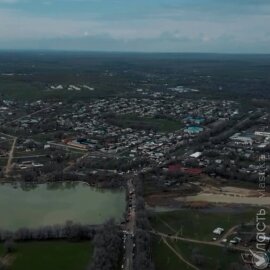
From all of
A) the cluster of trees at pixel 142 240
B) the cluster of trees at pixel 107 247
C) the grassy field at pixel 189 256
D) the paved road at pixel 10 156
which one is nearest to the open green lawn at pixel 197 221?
the cluster of trees at pixel 142 240

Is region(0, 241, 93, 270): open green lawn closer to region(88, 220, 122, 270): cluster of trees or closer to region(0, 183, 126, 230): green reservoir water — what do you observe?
region(88, 220, 122, 270): cluster of trees

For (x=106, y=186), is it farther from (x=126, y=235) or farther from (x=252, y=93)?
(x=252, y=93)

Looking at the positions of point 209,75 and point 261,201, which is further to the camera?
point 209,75

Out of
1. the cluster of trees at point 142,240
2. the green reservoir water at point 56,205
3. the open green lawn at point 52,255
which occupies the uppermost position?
the cluster of trees at point 142,240

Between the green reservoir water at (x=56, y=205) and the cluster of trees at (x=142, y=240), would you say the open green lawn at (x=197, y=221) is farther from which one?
the green reservoir water at (x=56, y=205)

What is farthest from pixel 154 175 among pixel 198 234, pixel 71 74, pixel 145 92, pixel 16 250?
pixel 71 74

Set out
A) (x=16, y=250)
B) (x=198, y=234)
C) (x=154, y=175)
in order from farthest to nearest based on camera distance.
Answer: (x=154, y=175)
(x=198, y=234)
(x=16, y=250)
